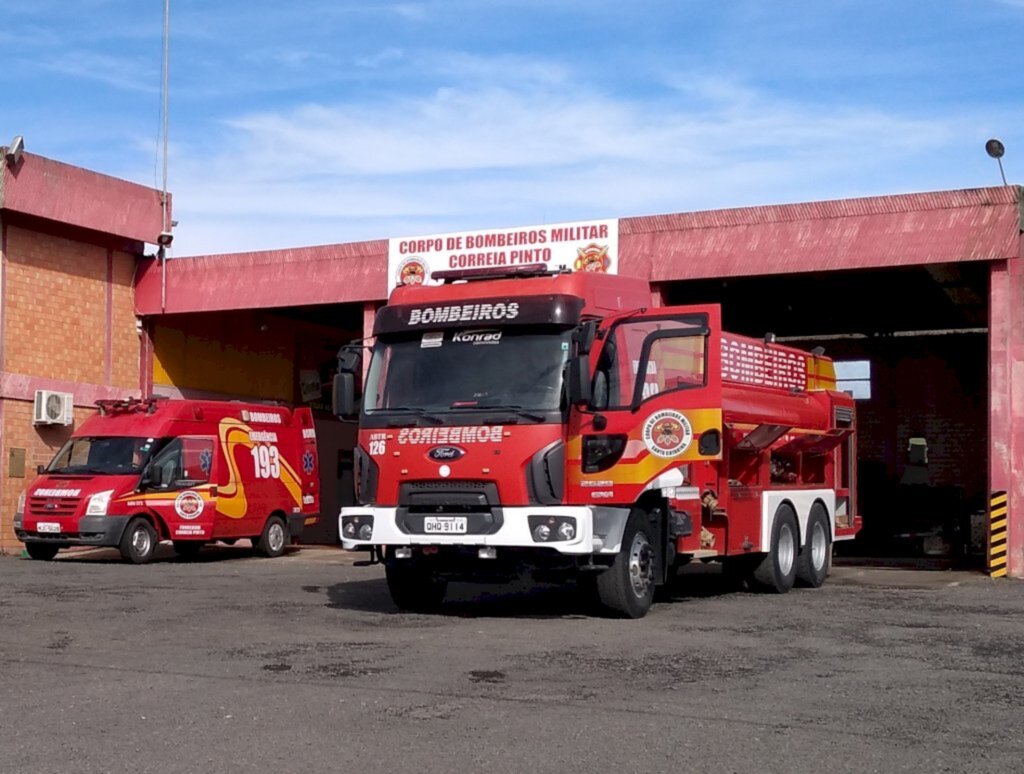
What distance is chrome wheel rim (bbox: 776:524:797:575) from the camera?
1664 cm

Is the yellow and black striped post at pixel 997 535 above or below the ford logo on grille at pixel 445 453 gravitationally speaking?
below

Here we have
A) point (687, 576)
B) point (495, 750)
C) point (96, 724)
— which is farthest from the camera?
point (687, 576)

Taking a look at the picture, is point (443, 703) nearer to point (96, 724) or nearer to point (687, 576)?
point (96, 724)

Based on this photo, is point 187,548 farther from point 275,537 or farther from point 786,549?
point 786,549

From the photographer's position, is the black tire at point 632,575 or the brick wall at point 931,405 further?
the brick wall at point 931,405

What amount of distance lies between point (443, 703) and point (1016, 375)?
558 inches

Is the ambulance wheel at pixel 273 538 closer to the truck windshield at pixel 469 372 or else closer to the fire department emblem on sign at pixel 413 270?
the fire department emblem on sign at pixel 413 270

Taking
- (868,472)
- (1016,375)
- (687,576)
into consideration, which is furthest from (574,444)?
(868,472)

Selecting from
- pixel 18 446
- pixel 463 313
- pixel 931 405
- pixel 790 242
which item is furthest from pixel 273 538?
pixel 931 405

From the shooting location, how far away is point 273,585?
1759 centimetres

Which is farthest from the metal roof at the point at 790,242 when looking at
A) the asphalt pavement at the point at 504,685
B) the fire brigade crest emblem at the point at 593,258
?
the asphalt pavement at the point at 504,685

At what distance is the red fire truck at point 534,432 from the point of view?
12.7m

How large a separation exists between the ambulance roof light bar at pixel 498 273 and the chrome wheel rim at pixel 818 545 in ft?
18.5

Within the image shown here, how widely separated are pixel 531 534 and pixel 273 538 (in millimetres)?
13016
